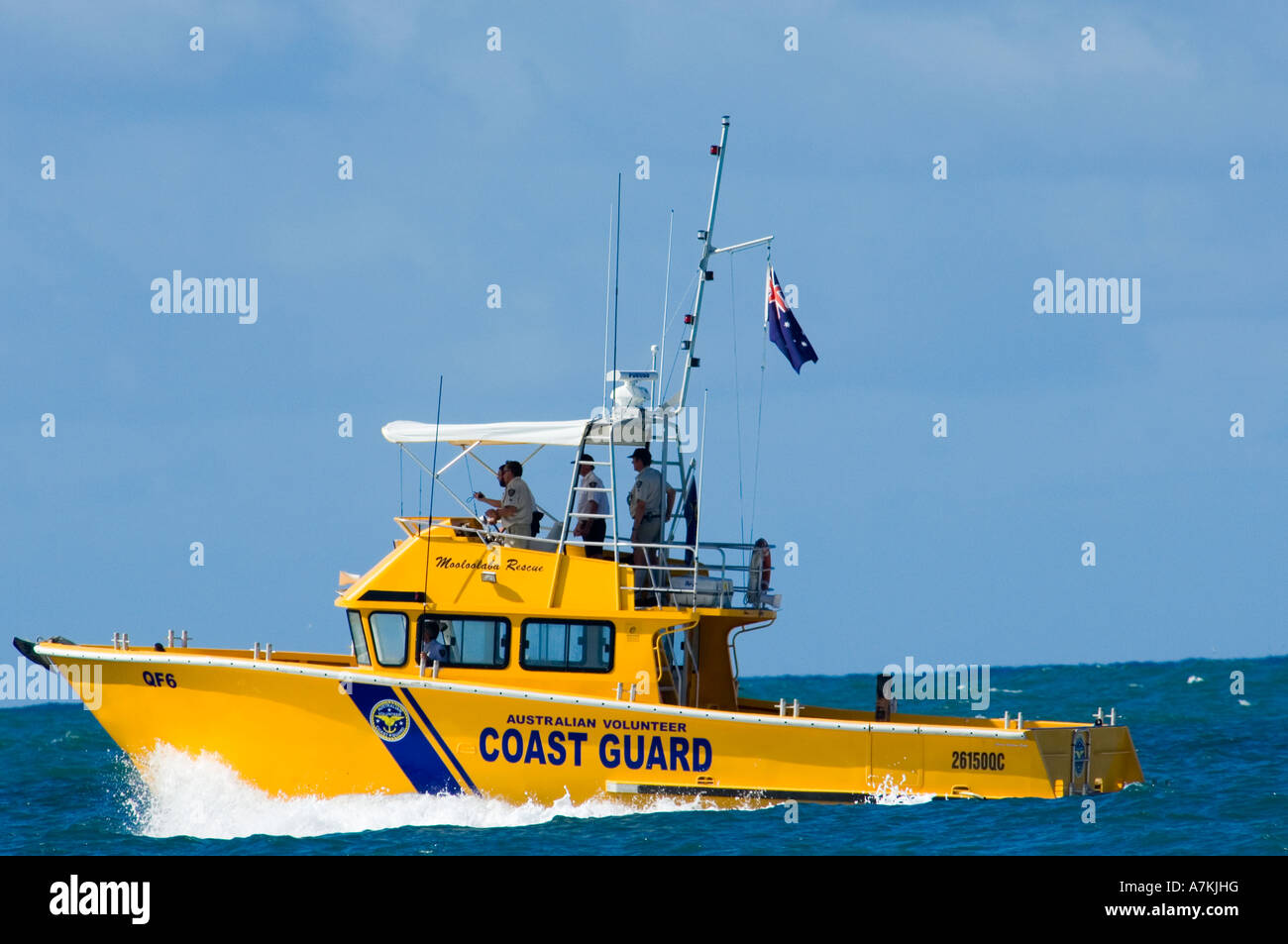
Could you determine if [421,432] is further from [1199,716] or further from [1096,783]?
[1199,716]

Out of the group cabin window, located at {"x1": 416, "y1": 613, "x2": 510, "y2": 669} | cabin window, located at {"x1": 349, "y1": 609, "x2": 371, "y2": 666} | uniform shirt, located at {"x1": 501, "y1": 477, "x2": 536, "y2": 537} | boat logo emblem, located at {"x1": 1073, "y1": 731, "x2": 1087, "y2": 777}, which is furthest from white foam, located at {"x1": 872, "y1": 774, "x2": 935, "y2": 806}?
cabin window, located at {"x1": 349, "y1": 609, "x2": 371, "y2": 666}

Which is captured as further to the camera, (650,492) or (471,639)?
(650,492)

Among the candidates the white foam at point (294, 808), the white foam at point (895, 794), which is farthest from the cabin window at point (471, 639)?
the white foam at point (895, 794)

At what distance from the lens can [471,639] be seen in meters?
16.9

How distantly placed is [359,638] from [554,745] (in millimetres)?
2416

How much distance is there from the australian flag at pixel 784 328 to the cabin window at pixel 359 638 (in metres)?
5.39

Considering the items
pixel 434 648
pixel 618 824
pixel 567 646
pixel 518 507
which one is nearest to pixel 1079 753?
pixel 618 824

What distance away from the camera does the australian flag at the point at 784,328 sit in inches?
700

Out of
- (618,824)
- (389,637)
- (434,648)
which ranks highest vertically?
(389,637)

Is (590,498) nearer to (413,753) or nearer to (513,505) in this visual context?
(513,505)

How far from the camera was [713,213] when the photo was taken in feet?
58.6

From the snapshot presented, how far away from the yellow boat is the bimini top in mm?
22
